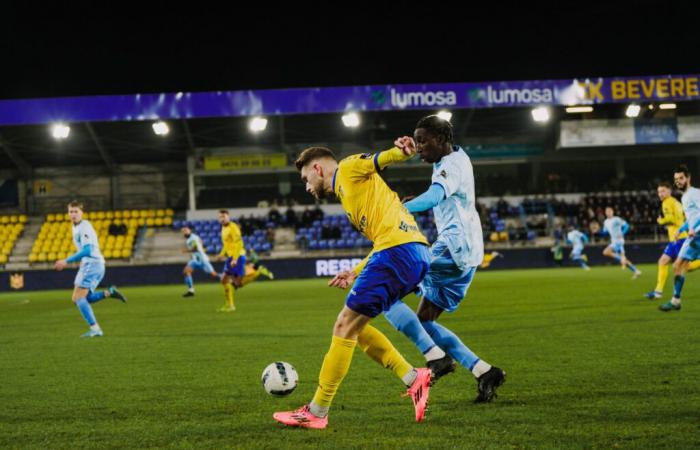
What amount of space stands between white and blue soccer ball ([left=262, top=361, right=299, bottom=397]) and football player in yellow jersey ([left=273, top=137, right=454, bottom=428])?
18.2 inches

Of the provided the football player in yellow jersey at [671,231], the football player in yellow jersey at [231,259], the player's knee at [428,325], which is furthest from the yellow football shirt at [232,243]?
the player's knee at [428,325]

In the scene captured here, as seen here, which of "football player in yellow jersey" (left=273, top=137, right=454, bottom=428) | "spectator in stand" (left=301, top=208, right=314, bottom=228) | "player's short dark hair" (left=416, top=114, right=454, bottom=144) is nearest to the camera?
"football player in yellow jersey" (left=273, top=137, right=454, bottom=428)

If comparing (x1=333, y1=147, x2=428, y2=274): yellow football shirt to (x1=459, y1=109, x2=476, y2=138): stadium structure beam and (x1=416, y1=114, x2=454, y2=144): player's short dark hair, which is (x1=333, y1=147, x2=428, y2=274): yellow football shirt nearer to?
(x1=416, y1=114, x2=454, y2=144): player's short dark hair

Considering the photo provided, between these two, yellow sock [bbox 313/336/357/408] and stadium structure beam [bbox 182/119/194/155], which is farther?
stadium structure beam [bbox 182/119/194/155]

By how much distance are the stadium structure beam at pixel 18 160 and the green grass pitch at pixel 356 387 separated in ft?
84.9

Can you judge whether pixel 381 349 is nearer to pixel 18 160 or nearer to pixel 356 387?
pixel 356 387

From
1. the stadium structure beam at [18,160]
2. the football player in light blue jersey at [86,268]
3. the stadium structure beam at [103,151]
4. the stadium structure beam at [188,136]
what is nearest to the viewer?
the football player in light blue jersey at [86,268]

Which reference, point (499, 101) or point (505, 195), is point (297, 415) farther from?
point (505, 195)

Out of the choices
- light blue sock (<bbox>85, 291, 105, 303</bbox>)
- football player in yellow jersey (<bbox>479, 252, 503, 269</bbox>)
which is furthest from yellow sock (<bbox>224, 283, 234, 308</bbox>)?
football player in yellow jersey (<bbox>479, 252, 503, 269</bbox>)

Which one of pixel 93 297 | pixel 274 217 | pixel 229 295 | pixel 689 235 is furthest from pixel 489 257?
pixel 93 297

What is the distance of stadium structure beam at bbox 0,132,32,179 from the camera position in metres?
33.9

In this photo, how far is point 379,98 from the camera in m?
30.0

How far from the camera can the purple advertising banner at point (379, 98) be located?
2962 centimetres

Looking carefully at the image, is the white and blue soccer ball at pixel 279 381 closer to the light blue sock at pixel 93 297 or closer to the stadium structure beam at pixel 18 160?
the light blue sock at pixel 93 297
